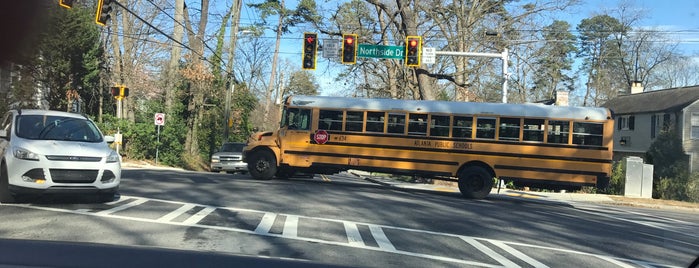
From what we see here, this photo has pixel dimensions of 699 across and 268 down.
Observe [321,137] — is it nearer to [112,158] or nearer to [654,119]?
[112,158]

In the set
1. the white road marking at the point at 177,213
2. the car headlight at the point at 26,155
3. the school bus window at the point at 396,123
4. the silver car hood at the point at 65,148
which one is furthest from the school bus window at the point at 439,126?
the car headlight at the point at 26,155

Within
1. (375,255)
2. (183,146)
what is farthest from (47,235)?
(183,146)

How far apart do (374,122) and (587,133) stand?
6419 millimetres

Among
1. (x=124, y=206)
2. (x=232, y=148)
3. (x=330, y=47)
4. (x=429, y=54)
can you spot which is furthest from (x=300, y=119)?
(x=232, y=148)

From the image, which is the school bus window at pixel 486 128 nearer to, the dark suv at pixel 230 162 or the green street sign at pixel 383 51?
the green street sign at pixel 383 51

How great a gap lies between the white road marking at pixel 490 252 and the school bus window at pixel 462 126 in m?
8.03

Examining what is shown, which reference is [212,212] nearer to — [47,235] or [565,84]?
[47,235]

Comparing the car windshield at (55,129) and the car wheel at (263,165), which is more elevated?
the car windshield at (55,129)

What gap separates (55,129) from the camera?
32.1 feet

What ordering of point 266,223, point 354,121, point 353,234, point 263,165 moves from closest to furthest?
1. point 353,234
2. point 266,223
3. point 354,121
4. point 263,165

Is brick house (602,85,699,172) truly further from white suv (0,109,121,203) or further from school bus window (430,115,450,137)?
white suv (0,109,121,203)

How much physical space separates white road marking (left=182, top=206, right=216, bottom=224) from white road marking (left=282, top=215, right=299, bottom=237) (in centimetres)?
146

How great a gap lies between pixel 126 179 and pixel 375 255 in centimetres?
994

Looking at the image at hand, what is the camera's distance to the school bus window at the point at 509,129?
52.9 ft
